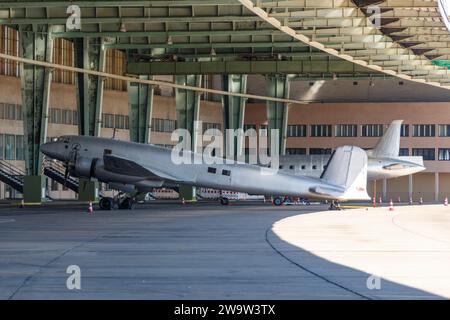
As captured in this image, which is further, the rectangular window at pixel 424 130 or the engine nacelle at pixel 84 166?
the rectangular window at pixel 424 130

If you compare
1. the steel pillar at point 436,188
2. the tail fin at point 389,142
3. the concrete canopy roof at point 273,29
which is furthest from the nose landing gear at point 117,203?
the steel pillar at point 436,188

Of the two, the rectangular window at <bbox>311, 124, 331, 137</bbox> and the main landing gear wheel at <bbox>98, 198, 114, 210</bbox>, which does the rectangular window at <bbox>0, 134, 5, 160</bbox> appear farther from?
the rectangular window at <bbox>311, 124, 331, 137</bbox>

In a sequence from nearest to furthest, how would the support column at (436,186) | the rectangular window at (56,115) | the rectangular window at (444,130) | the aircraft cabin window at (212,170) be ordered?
the aircraft cabin window at (212,170) < the rectangular window at (56,115) < the rectangular window at (444,130) < the support column at (436,186)

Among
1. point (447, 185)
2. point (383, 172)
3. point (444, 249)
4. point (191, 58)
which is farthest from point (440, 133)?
point (444, 249)

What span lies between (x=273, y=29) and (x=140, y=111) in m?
19.0

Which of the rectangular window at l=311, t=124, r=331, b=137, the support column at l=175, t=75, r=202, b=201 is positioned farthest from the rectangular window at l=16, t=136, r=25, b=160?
the rectangular window at l=311, t=124, r=331, b=137

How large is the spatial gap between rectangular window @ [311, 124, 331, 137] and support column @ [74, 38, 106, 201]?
146 feet

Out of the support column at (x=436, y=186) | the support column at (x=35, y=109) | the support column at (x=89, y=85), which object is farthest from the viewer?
the support column at (x=436, y=186)

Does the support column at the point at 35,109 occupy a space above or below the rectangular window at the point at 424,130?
above

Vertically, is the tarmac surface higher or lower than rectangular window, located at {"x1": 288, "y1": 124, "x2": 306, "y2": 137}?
higher

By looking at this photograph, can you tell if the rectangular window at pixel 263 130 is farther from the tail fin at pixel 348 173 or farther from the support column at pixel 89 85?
the tail fin at pixel 348 173

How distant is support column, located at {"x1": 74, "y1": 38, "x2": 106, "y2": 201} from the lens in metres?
64.8

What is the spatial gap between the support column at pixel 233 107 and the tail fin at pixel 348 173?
25.5 meters

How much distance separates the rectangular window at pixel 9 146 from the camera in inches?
3137
